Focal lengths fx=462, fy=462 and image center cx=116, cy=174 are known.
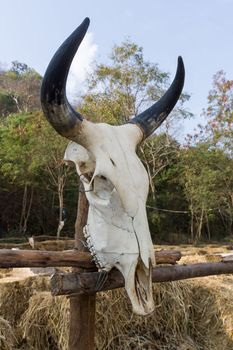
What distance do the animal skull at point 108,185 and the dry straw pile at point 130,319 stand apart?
1.65 m

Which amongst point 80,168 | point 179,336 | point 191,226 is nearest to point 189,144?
point 191,226

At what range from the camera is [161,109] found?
8.95 feet

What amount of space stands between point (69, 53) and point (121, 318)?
249 centimetres

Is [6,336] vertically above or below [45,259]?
below

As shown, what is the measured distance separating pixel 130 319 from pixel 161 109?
1.91m

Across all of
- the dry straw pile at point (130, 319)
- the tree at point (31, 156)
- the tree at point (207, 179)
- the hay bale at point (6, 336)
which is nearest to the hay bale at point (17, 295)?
the dry straw pile at point (130, 319)

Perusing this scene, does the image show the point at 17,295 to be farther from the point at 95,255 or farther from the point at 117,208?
the point at 117,208

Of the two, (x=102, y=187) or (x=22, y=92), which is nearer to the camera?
(x=102, y=187)

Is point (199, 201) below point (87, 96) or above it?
below

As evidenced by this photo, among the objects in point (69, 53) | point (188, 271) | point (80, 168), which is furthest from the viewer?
point (188, 271)

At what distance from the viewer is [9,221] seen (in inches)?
732

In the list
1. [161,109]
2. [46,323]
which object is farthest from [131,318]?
[161,109]

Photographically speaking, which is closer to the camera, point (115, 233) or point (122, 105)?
point (115, 233)

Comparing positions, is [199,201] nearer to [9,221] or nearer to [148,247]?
[9,221]
